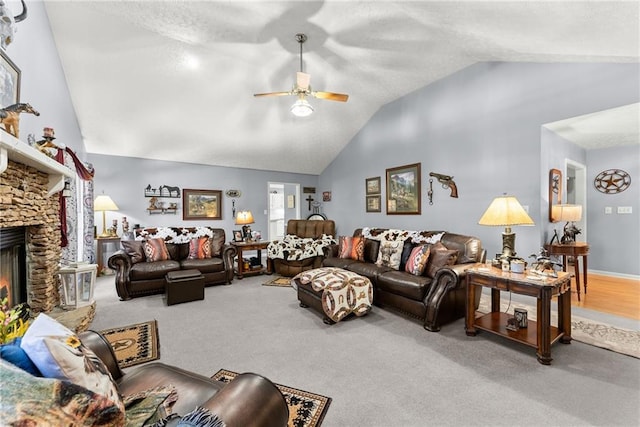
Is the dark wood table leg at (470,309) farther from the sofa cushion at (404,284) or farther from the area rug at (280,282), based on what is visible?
the area rug at (280,282)

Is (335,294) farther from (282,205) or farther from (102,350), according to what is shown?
(282,205)

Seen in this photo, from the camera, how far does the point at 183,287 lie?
12.2ft

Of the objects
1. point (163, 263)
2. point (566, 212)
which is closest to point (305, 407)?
point (163, 263)

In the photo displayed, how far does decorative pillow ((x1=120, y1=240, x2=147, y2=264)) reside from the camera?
422cm

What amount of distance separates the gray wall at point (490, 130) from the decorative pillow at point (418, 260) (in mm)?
1372

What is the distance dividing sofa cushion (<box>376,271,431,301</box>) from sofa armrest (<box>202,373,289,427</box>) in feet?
7.32

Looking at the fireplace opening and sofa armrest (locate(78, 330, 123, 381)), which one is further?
the fireplace opening

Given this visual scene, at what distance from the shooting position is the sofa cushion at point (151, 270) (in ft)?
12.9

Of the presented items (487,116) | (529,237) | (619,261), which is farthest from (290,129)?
(619,261)

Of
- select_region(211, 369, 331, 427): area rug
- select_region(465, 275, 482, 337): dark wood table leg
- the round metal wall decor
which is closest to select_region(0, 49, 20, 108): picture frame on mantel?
select_region(211, 369, 331, 427): area rug

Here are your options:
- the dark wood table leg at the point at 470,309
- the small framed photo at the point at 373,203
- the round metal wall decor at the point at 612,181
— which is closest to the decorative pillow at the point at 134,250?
the small framed photo at the point at 373,203

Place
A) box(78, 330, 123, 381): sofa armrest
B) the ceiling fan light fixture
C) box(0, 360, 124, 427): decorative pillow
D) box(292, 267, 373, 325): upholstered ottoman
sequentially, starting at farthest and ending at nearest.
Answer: the ceiling fan light fixture < box(292, 267, 373, 325): upholstered ottoman < box(78, 330, 123, 381): sofa armrest < box(0, 360, 124, 427): decorative pillow

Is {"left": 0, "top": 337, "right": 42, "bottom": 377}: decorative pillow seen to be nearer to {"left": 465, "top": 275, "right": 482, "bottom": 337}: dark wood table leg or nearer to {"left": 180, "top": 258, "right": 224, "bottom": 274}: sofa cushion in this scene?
{"left": 465, "top": 275, "right": 482, "bottom": 337}: dark wood table leg

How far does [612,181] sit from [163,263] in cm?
752
